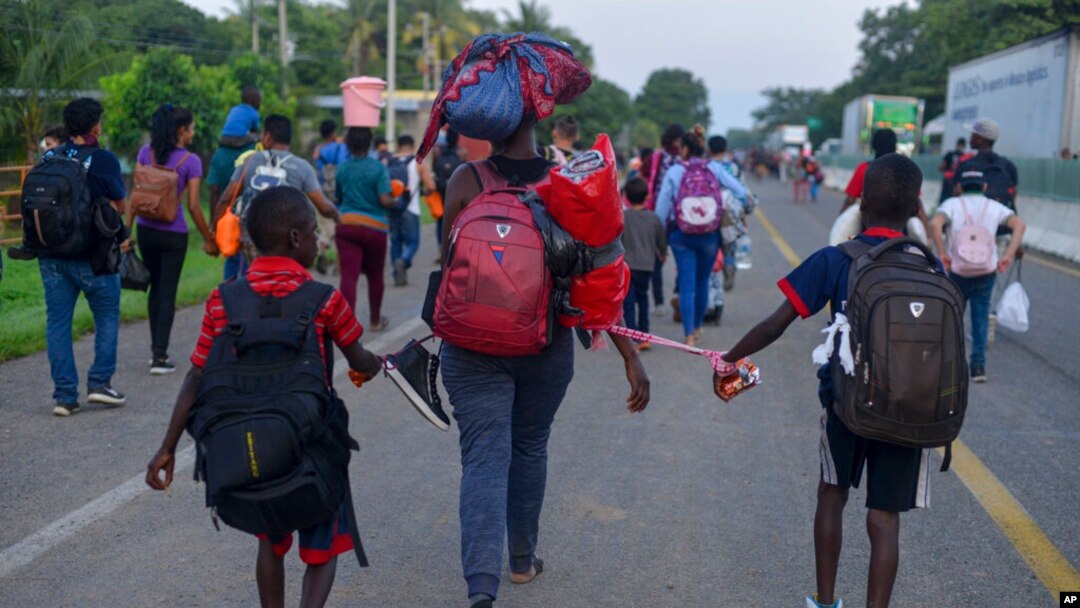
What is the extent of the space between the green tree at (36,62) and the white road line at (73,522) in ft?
19.3

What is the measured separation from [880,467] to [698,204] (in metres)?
5.66

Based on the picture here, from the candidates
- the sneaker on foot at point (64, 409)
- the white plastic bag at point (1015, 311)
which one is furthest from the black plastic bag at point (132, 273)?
the white plastic bag at point (1015, 311)

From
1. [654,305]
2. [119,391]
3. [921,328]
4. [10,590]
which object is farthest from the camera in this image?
[654,305]

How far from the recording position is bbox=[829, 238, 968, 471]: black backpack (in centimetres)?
343

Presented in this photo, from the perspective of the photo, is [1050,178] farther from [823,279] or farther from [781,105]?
[781,105]

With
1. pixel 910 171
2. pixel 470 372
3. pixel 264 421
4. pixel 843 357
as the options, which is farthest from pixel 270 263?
pixel 910 171

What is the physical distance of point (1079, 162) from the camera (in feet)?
62.8

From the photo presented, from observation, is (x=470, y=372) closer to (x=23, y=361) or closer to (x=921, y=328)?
(x=921, y=328)

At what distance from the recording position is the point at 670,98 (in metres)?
162

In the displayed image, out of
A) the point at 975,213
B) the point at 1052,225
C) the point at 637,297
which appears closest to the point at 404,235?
the point at 637,297

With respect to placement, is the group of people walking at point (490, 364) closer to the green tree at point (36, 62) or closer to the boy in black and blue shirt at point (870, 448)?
the boy in black and blue shirt at point (870, 448)

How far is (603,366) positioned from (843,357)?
5350mm

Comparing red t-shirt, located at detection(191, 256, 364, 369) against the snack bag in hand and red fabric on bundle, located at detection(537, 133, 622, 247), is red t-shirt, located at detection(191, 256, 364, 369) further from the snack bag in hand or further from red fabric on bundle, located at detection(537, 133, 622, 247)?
the snack bag in hand

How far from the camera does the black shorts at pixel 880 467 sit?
12.2 feet
